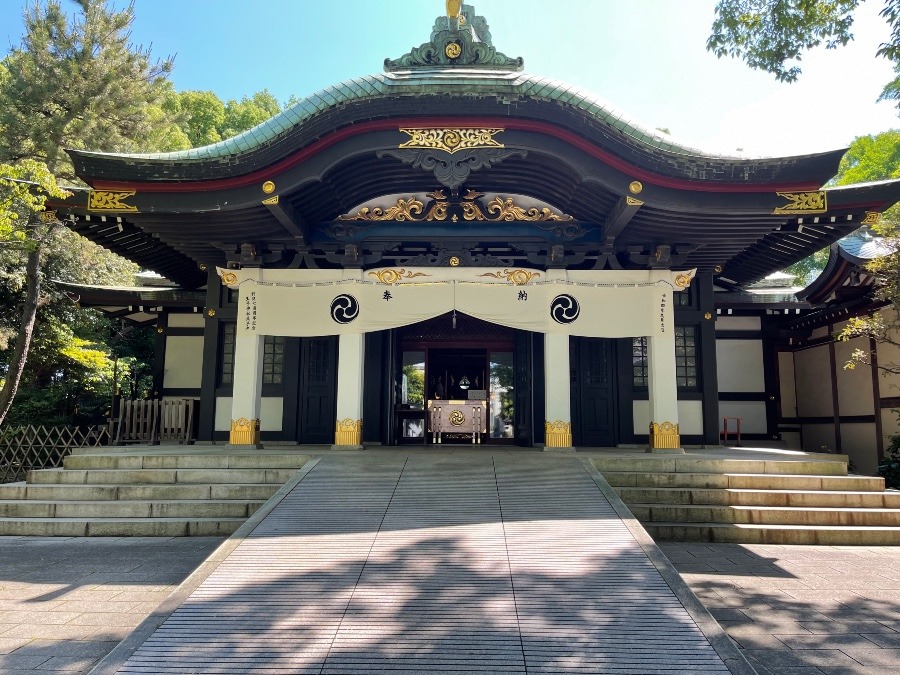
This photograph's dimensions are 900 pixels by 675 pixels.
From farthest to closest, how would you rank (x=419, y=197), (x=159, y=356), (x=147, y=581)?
(x=159, y=356) → (x=419, y=197) → (x=147, y=581)

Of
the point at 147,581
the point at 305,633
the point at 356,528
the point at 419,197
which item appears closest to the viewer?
the point at 305,633

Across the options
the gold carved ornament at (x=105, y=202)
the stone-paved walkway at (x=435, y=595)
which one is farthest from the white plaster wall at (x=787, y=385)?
the gold carved ornament at (x=105, y=202)

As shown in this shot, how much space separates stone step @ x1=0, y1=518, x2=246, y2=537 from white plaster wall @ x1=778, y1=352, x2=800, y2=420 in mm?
12459

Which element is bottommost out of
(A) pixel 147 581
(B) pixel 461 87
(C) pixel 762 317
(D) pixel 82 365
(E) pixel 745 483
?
(A) pixel 147 581

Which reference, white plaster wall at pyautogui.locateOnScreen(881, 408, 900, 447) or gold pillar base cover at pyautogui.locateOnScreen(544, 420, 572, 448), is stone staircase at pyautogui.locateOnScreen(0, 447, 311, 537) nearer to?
gold pillar base cover at pyautogui.locateOnScreen(544, 420, 572, 448)

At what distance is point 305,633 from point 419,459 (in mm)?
4740

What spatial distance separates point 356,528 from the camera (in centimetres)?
592

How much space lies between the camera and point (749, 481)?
773cm

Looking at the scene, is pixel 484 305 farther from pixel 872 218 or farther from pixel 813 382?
pixel 813 382

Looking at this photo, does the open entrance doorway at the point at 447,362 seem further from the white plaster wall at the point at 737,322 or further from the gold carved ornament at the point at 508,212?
the white plaster wall at the point at 737,322

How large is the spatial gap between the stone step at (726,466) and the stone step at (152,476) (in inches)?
Answer: 174

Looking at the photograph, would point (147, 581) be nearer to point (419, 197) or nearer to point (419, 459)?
point (419, 459)

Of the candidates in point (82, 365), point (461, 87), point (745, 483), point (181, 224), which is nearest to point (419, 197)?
point (461, 87)

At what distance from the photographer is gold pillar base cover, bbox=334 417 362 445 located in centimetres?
977
